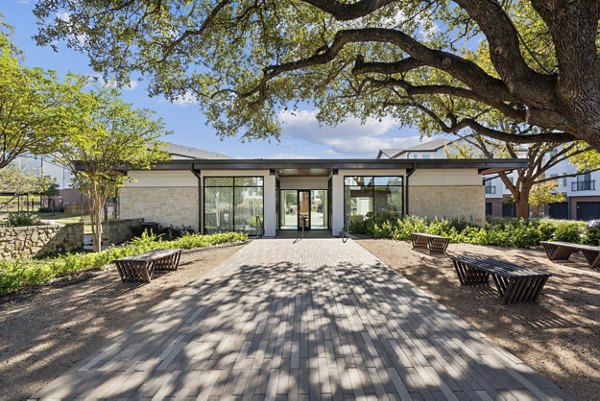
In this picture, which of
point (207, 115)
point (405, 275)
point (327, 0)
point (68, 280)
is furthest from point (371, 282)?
point (207, 115)

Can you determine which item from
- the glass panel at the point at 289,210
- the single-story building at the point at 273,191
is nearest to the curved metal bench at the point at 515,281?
the single-story building at the point at 273,191

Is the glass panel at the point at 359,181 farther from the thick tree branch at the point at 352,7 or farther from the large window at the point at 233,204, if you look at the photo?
the thick tree branch at the point at 352,7

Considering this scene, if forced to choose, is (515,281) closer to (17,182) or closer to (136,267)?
(136,267)

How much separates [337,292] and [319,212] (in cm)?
1371

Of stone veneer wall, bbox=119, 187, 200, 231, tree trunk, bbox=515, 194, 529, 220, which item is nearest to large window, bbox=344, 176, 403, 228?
stone veneer wall, bbox=119, 187, 200, 231

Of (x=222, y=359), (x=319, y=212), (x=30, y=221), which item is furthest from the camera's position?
(x=319, y=212)

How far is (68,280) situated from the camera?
6.68m

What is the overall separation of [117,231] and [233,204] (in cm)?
535

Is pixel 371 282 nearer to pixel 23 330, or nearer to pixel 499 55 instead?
pixel 499 55

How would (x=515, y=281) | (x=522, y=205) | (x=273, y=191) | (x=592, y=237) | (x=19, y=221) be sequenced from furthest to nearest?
1. (x=522, y=205)
2. (x=273, y=191)
3. (x=19, y=221)
4. (x=592, y=237)
5. (x=515, y=281)

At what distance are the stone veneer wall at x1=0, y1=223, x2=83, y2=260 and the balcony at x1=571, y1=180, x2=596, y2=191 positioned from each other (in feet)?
143

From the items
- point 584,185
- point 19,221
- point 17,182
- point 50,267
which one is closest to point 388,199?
point 50,267

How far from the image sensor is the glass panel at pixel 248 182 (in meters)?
15.9

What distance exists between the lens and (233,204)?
626 inches
